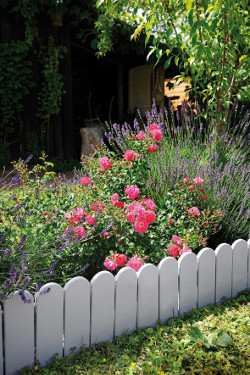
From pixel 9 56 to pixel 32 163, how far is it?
1.91m

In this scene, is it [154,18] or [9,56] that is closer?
[154,18]

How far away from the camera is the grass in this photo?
6.13ft

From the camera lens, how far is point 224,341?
201cm

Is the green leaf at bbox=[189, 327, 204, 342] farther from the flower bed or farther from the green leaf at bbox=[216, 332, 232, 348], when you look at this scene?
the flower bed

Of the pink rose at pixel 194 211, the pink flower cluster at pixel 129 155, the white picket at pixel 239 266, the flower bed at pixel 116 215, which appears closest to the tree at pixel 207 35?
the flower bed at pixel 116 215

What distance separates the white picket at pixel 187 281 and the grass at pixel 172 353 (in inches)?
5.5

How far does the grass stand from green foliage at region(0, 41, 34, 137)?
581 centimetres

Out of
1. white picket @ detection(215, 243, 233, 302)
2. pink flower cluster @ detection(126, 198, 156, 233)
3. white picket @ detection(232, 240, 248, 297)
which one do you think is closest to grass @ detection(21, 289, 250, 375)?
white picket @ detection(215, 243, 233, 302)

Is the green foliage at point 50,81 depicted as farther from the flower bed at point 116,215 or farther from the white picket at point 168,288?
the white picket at point 168,288

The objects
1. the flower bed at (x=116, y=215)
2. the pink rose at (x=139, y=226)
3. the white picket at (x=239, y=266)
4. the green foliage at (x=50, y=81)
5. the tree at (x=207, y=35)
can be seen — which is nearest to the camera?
the flower bed at (x=116, y=215)

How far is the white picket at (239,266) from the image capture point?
268cm

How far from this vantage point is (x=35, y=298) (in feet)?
6.19

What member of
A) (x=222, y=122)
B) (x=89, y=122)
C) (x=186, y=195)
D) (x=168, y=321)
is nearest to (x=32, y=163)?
(x=89, y=122)

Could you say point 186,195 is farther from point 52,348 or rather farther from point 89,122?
point 89,122
